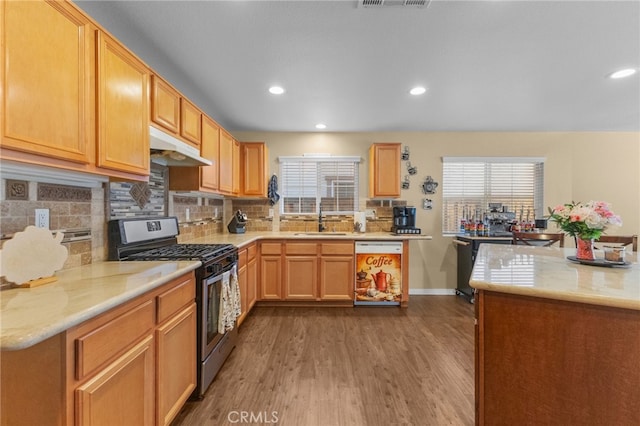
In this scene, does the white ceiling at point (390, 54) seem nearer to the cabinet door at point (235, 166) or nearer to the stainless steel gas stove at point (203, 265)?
the cabinet door at point (235, 166)

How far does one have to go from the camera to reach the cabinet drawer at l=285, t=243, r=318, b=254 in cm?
351

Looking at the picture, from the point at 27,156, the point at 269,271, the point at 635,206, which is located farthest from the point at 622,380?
the point at 635,206

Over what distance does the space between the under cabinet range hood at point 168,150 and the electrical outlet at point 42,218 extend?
26.4 inches

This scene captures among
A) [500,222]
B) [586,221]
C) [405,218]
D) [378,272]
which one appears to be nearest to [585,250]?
[586,221]

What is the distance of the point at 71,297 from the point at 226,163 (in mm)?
2380

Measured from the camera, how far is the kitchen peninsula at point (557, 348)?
3.58 feet

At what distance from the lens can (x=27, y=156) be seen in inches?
41.6

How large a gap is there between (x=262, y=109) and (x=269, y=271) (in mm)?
2006

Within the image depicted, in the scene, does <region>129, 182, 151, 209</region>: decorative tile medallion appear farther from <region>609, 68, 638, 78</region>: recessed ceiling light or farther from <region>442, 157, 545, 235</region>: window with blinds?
<region>609, 68, 638, 78</region>: recessed ceiling light

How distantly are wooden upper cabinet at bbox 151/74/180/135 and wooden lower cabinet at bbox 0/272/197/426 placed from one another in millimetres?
1156

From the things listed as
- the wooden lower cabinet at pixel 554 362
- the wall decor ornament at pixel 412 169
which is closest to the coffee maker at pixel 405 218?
the wall decor ornament at pixel 412 169

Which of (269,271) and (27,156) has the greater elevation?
(27,156)

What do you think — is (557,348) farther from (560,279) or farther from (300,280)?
(300,280)

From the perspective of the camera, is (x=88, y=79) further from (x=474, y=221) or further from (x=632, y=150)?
(x=632, y=150)
